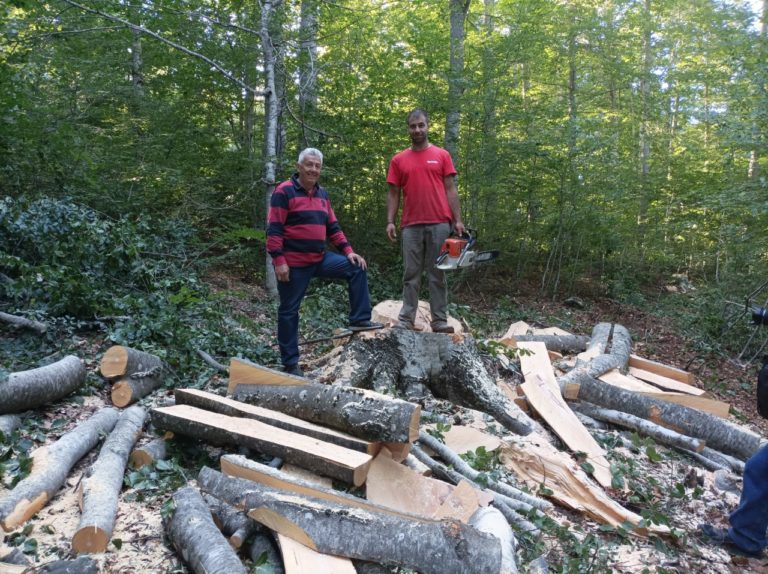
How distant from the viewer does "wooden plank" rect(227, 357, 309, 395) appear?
11.8 feet

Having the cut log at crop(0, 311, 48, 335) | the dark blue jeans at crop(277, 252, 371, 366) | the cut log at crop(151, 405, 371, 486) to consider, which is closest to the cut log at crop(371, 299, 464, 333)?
the dark blue jeans at crop(277, 252, 371, 366)

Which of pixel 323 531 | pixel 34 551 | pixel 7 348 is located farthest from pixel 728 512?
pixel 7 348

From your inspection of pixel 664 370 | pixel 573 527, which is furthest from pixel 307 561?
pixel 664 370

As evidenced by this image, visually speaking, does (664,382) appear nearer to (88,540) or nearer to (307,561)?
(307,561)

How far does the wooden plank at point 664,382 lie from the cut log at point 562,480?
2.58 m

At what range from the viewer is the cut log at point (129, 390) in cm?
376

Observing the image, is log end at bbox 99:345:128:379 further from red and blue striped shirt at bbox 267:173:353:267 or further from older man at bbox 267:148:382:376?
red and blue striped shirt at bbox 267:173:353:267

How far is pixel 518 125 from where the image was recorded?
9227 millimetres

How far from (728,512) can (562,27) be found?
1166cm

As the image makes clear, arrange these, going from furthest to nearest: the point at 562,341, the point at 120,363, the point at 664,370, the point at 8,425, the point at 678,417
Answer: the point at 562,341
the point at 664,370
the point at 678,417
the point at 120,363
the point at 8,425

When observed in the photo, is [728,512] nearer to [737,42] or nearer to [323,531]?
[323,531]

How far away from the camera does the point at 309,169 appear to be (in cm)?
419

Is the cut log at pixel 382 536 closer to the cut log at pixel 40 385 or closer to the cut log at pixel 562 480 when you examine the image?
the cut log at pixel 562 480

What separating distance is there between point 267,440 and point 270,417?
321mm
